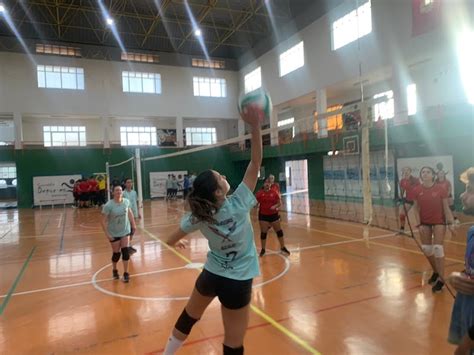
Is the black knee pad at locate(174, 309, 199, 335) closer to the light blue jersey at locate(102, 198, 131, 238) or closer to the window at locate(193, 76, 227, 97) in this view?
the light blue jersey at locate(102, 198, 131, 238)

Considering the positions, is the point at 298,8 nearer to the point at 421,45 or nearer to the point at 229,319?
the point at 421,45

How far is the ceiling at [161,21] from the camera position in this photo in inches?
846

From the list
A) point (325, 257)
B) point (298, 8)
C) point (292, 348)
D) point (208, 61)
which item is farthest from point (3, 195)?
point (292, 348)

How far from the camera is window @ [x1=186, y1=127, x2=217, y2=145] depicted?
105ft

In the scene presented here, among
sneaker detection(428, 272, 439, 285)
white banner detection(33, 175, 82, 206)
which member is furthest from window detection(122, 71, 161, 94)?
sneaker detection(428, 272, 439, 285)

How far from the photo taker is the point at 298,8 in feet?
74.3

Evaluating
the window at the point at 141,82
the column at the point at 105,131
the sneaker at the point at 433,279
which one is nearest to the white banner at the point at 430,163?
the sneaker at the point at 433,279

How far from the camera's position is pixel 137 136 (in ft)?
99.1

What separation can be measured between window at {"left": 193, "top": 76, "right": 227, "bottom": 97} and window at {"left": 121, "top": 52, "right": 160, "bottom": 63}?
11.4 ft

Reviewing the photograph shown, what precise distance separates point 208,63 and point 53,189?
15562 mm

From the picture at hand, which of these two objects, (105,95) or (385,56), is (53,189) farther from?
(385,56)

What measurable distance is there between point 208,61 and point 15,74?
1422 cm

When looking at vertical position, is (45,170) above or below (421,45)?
below

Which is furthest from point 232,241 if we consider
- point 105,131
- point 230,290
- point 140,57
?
point 140,57
